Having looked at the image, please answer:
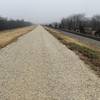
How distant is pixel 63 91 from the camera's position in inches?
301

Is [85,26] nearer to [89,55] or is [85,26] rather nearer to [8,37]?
[8,37]

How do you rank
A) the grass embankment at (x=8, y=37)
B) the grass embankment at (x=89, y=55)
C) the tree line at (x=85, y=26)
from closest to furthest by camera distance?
the grass embankment at (x=89, y=55), the grass embankment at (x=8, y=37), the tree line at (x=85, y=26)

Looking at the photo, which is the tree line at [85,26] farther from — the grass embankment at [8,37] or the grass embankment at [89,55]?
the grass embankment at [89,55]

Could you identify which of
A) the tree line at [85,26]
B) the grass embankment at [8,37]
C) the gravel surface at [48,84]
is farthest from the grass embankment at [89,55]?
the tree line at [85,26]

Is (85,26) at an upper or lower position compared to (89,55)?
lower

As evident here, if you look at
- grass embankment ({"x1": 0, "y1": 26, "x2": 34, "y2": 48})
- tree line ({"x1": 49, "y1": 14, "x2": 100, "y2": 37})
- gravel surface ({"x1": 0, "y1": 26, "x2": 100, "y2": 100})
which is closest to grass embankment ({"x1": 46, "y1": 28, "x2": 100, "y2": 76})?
gravel surface ({"x1": 0, "y1": 26, "x2": 100, "y2": 100})

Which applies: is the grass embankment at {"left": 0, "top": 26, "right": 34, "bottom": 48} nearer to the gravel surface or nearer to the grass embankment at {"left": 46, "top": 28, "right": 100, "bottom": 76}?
the grass embankment at {"left": 46, "top": 28, "right": 100, "bottom": 76}

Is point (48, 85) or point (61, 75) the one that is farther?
point (61, 75)

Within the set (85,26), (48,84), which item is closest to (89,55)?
(48,84)

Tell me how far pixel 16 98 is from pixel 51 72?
160 inches

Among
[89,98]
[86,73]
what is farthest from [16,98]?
[86,73]

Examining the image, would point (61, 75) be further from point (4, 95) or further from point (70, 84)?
point (4, 95)

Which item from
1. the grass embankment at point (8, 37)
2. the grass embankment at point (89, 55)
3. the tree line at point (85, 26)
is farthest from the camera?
the tree line at point (85, 26)

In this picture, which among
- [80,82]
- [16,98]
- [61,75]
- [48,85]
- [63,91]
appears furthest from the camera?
[61,75]
